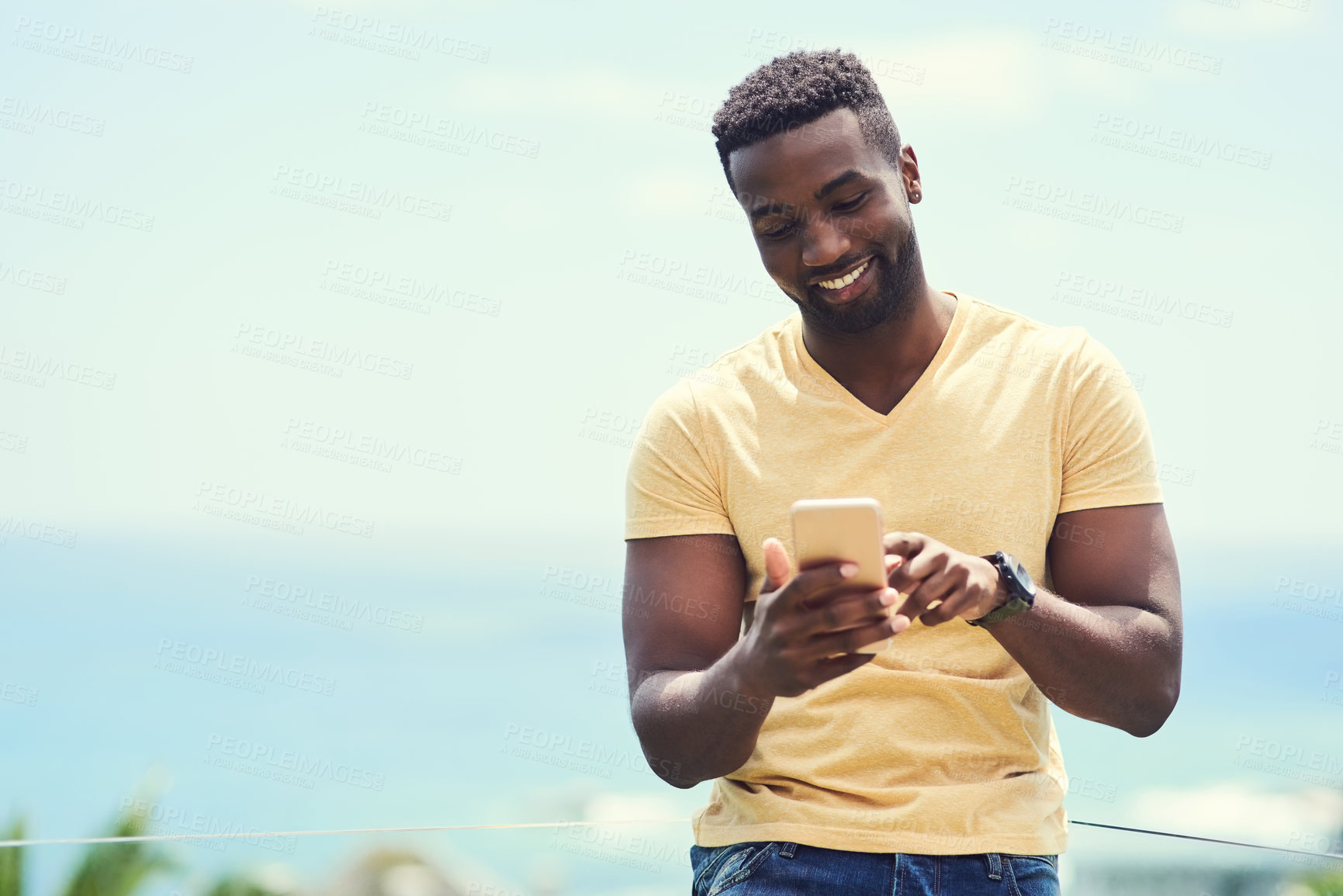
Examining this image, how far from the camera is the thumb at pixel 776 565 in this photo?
1.33 m

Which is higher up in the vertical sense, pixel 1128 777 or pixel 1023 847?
pixel 1023 847

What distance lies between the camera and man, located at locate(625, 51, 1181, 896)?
5.18 feet

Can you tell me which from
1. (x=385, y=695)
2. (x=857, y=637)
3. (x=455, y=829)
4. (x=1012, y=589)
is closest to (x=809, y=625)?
(x=857, y=637)

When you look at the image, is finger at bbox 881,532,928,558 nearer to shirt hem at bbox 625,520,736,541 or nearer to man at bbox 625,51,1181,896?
man at bbox 625,51,1181,896

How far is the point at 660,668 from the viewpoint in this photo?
5.79ft

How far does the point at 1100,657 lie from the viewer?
157 centimetres

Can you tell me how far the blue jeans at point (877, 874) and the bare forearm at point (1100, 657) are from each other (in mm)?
229

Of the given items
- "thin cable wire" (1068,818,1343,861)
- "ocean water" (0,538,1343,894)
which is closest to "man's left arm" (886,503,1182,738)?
"thin cable wire" (1068,818,1343,861)

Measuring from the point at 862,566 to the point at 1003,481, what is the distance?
0.53 meters

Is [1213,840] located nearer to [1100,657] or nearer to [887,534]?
[1100,657]

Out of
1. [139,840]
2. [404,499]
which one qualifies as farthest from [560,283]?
[139,840]

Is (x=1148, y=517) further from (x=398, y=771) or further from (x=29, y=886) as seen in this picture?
(x=398, y=771)

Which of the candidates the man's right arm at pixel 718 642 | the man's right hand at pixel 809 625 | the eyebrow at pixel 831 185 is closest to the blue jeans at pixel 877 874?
the man's right arm at pixel 718 642

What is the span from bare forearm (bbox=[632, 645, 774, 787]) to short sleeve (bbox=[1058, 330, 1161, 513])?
549 millimetres
